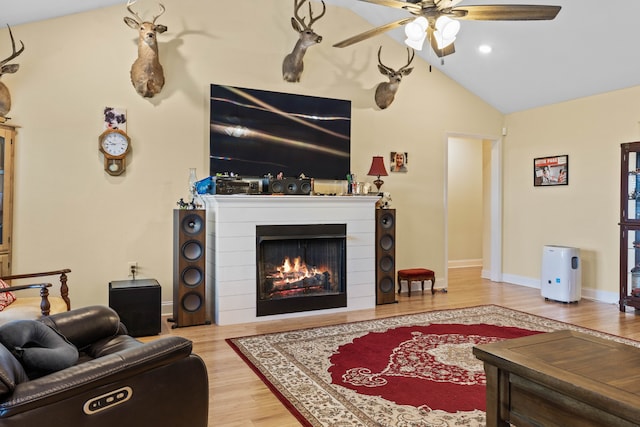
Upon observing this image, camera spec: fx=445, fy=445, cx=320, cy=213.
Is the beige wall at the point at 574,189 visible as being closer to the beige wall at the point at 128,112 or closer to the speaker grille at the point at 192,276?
the beige wall at the point at 128,112

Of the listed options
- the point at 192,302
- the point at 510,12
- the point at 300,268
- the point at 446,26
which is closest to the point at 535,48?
the point at 510,12

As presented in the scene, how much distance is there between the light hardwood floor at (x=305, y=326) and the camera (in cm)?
256

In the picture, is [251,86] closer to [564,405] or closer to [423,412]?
[423,412]

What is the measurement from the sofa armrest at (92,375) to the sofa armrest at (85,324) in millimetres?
889

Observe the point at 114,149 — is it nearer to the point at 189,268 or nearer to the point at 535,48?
the point at 189,268

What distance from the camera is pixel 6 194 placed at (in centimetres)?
399

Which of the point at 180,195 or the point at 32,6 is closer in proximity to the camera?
the point at 32,6

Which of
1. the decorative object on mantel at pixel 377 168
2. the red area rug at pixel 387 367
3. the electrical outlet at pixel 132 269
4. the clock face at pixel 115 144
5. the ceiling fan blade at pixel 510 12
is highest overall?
the ceiling fan blade at pixel 510 12

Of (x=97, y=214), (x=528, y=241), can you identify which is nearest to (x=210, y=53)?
(x=97, y=214)

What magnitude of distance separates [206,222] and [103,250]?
1041mm

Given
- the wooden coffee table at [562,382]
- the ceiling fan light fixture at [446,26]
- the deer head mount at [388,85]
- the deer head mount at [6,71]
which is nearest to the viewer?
the wooden coffee table at [562,382]

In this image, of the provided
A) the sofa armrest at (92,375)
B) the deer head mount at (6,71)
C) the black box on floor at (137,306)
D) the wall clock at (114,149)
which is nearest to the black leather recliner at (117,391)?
the sofa armrest at (92,375)

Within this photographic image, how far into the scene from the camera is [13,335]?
5.98ft

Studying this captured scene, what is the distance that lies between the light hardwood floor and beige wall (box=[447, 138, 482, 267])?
985 millimetres
